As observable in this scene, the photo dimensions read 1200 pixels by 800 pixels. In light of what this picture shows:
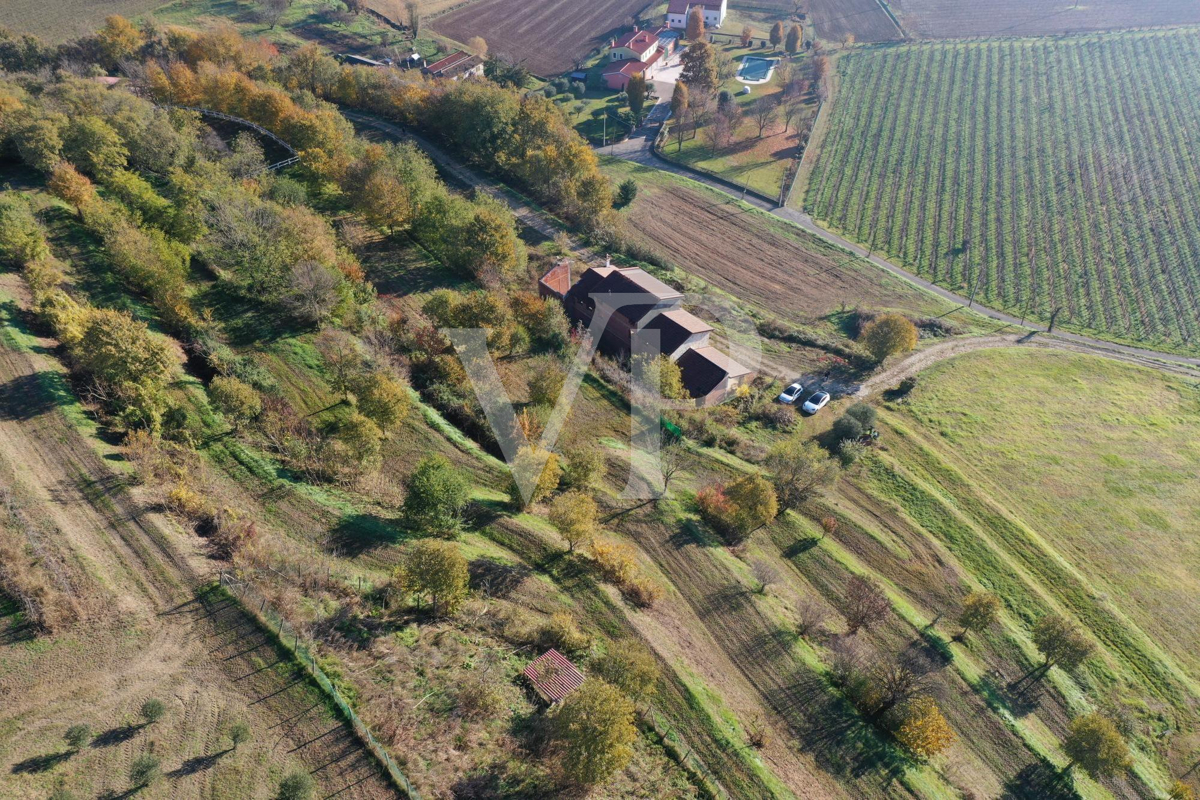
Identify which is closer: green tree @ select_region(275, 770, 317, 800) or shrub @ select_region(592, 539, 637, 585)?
green tree @ select_region(275, 770, 317, 800)

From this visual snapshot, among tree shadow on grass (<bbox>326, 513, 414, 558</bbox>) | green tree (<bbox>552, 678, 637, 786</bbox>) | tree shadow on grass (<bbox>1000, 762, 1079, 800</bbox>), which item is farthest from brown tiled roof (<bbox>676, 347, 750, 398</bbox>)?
green tree (<bbox>552, 678, 637, 786</bbox>)

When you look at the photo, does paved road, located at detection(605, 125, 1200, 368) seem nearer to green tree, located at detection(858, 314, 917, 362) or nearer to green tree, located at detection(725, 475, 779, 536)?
green tree, located at detection(858, 314, 917, 362)

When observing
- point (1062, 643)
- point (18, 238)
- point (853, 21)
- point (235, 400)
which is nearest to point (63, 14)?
point (18, 238)

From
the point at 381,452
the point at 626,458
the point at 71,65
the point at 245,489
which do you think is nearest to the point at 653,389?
the point at 626,458

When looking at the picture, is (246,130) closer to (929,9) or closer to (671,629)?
(671,629)

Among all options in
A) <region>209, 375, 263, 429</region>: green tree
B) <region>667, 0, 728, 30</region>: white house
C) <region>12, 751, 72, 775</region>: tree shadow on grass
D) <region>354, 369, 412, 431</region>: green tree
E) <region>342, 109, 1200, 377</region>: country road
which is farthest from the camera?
<region>667, 0, 728, 30</region>: white house

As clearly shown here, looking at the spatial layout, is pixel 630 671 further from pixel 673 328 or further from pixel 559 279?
pixel 559 279

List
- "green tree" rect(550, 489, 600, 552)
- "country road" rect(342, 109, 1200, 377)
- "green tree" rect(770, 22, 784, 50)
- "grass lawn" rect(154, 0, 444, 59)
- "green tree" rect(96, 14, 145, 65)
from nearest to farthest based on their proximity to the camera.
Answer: "green tree" rect(550, 489, 600, 552) < "country road" rect(342, 109, 1200, 377) < "green tree" rect(96, 14, 145, 65) < "grass lawn" rect(154, 0, 444, 59) < "green tree" rect(770, 22, 784, 50)
